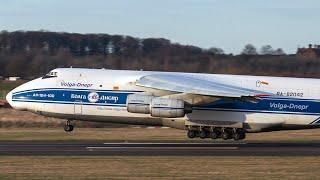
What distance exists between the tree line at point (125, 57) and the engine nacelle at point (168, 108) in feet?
110

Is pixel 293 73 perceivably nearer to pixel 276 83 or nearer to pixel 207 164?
pixel 276 83

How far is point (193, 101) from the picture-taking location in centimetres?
3378

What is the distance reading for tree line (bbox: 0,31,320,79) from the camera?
71.6 metres

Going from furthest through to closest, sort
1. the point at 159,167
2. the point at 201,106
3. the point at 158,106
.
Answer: the point at 201,106, the point at 158,106, the point at 159,167

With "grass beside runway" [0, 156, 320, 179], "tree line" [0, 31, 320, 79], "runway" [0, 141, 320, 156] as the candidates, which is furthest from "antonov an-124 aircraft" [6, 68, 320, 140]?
"tree line" [0, 31, 320, 79]

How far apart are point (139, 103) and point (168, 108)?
4.69 feet

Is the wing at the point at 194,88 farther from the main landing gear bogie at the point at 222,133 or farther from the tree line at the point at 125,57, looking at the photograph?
the tree line at the point at 125,57

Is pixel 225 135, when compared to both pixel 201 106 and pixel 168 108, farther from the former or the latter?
pixel 168 108

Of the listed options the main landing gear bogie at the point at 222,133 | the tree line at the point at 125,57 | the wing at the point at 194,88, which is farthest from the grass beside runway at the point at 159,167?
the tree line at the point at 125,57

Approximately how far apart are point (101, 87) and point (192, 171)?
48.6 feet

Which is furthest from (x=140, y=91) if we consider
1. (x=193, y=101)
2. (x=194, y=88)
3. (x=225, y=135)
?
(x=225, y=135)

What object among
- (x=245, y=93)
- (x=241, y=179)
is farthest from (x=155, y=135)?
(x=241, y=179)

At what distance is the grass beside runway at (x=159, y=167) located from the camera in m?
19.5

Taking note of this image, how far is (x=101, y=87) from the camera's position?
114 ft
